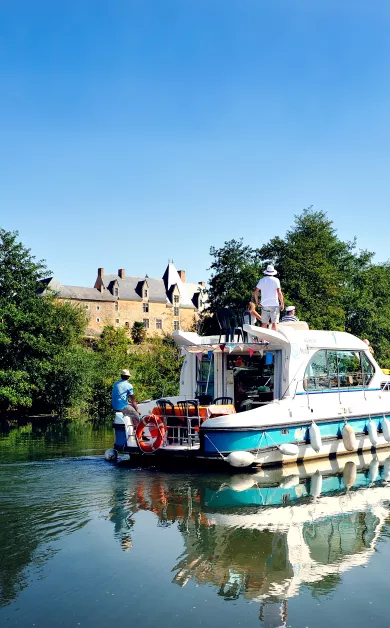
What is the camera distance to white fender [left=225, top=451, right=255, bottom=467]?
45.3ft

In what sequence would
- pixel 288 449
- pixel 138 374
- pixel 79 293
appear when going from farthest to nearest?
pixel 79 293 → pixel 138 374 → pixel 288 449

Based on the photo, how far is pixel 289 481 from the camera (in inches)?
550

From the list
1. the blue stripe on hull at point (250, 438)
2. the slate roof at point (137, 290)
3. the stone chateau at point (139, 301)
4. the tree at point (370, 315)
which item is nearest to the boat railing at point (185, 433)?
the blue stripe on hull at point (250, 438)

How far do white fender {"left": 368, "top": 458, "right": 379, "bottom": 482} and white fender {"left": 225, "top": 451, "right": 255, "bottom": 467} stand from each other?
110 inches

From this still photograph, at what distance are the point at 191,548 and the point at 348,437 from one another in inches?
331

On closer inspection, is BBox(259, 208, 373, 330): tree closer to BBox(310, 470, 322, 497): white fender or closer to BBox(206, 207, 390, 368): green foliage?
BBox(206, 207, 390, 368): green foliage

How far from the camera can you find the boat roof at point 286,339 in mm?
15586

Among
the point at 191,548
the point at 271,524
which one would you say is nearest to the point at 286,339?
the point at 271,524

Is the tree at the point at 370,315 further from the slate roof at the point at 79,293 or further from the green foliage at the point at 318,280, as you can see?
the slate roof at the point at 79,293

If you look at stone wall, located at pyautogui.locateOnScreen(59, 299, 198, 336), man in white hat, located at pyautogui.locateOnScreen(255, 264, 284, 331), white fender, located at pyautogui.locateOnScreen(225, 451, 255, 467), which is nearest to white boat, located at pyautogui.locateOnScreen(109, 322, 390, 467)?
white fender, located at pyautogui.locateOnScreen(225, 451, 255, 467)

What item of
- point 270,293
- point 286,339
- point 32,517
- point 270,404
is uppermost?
point 270,293

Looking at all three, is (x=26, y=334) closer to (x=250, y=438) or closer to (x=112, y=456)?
(x=112, y=456)

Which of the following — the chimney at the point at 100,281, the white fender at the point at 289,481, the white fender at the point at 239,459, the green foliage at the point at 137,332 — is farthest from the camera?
the chimney at the point at 100,281

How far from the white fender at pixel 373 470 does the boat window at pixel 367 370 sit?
2.21m
